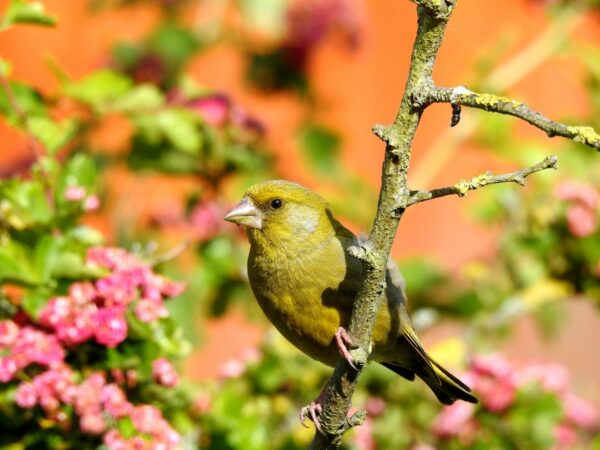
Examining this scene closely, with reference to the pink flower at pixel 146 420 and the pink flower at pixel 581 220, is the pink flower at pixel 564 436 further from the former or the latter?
the pink flower at pixel 146 420

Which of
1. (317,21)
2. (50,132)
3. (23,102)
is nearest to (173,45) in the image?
(317,21)

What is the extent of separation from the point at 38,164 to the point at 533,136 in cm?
533

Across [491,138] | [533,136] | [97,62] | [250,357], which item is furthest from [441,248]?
[250,357]

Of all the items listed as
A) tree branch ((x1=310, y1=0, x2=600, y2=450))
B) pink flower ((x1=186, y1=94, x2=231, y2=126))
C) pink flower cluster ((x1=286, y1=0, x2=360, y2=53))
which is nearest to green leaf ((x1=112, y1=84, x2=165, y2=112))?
pink flower ((x1=186, y1=94, x2=231, y2=126))

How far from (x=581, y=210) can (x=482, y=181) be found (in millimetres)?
1977

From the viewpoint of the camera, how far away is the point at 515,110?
1649 mm

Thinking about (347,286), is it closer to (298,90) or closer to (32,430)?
(32,430)

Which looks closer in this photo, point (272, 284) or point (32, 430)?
point (32, 430)

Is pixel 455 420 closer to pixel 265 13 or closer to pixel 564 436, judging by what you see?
pixel 564 436

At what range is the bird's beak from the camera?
286 centimetres

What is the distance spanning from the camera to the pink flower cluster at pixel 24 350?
2.41 meters

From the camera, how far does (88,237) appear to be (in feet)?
9.11

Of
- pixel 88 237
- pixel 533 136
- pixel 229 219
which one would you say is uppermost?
pixel 533 136

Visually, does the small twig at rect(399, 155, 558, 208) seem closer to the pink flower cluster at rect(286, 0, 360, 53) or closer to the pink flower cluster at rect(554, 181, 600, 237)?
the pink flower cluster at rect(554, 181, 600, 237)
